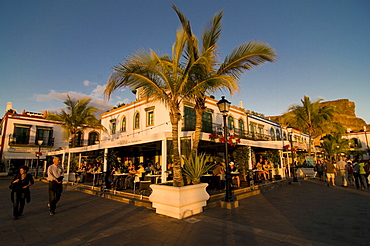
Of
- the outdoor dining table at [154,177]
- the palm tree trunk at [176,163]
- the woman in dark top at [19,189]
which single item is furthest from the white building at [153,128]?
the woman in dark top at [19,189]

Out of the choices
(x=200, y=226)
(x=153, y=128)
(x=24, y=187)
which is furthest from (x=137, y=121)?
(x=200, y=226)

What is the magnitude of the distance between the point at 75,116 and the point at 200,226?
58.1 ft

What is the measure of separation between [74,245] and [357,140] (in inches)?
2144

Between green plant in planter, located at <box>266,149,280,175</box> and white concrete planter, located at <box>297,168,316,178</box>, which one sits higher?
green plant in planter, located at <box>266,149,280,175</box>

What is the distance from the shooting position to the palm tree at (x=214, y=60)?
6.38 metres

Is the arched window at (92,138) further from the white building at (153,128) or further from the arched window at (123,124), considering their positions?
the arched window at (123,124)

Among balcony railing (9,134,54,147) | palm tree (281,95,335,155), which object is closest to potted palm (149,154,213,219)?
palm tree (281,95,335,155)

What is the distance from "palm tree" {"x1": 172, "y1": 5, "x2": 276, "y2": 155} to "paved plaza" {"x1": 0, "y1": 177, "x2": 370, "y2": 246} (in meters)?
3.19

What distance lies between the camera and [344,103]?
3344 inches

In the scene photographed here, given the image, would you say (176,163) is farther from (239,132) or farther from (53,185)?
(239,132)

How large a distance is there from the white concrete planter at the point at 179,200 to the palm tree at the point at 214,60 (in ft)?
7.45

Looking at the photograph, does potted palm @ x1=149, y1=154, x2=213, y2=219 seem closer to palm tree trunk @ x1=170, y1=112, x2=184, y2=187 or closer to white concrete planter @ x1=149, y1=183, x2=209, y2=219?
white concrete planter @ x1=149, y1=183, x2=209, y2=219

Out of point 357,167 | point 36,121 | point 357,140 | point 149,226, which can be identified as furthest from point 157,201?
point 357,140

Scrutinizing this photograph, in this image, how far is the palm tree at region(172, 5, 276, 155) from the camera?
6383mm
